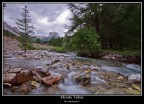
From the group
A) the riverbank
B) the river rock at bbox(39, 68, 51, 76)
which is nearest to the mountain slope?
the river rock at bbox(39, 68, 51, 76)

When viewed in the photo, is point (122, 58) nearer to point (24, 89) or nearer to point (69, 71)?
point (69, 71)

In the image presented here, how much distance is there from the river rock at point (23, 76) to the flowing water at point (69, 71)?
0.61ft

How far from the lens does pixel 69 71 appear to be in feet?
18.9

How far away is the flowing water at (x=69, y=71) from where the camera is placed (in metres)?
5.48

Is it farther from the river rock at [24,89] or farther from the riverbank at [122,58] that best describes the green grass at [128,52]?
the river rock at [24,89]

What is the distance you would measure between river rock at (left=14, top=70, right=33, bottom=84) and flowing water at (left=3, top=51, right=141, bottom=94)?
19 centimetres

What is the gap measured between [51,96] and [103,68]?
1293mm

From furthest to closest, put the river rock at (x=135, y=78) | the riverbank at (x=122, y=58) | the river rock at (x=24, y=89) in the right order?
the riverbank at (x=122, y=58) < the river rock at (x=135, y=78) < the river rock at (x=24, y=89)

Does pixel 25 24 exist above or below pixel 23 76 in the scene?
above

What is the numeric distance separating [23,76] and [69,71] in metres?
0.99

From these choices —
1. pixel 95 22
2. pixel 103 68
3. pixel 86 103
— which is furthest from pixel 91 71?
pixel 95 22

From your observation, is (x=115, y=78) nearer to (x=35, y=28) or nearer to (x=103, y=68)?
(x=103, y=68)

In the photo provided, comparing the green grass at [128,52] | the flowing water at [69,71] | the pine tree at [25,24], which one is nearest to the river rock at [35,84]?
the flowing water at [69,71]

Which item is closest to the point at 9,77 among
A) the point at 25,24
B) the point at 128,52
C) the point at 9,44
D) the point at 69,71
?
the point at 9,44
